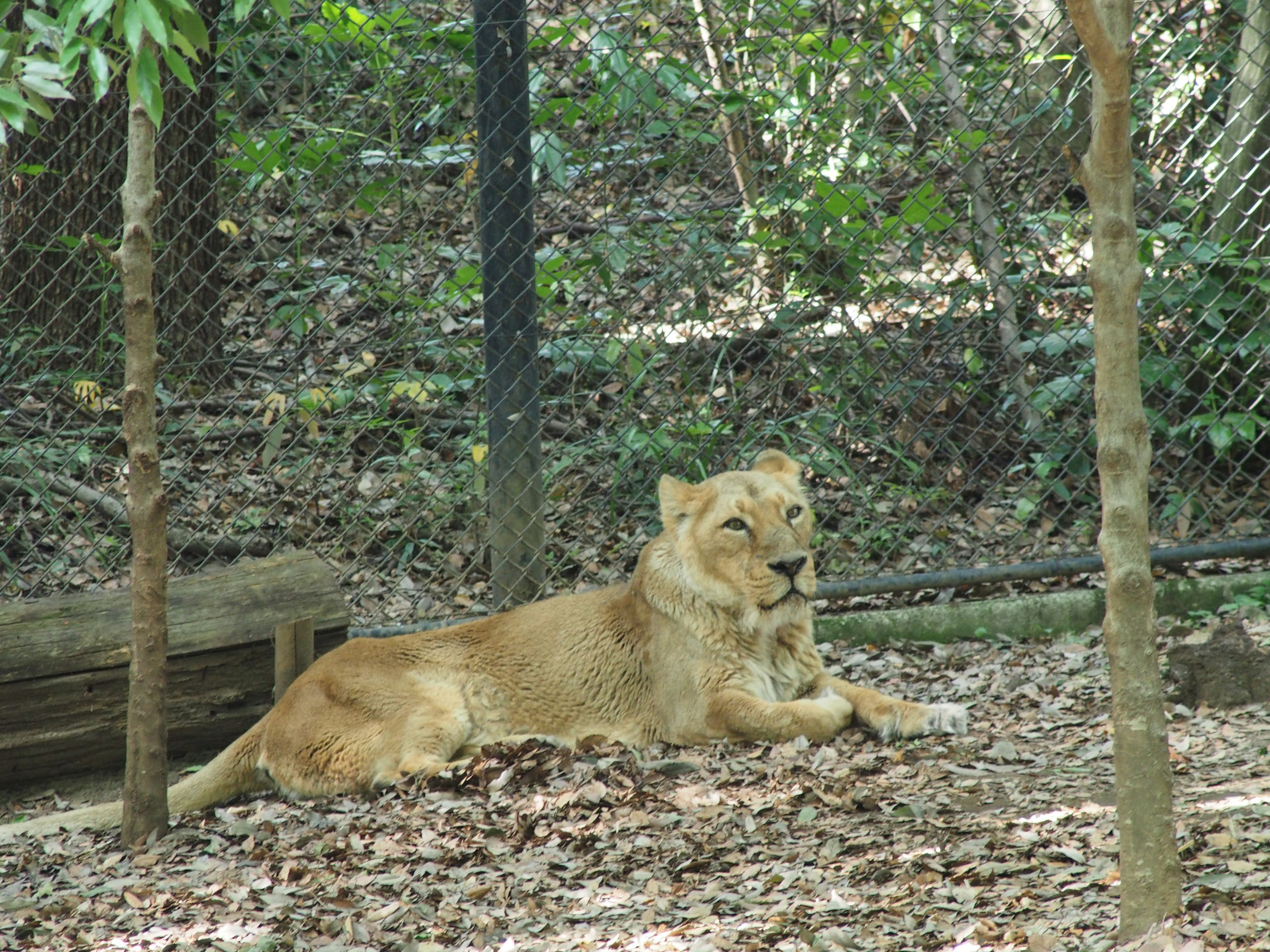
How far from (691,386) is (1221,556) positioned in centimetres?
312

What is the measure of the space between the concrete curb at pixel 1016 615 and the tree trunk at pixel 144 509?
3.22 meters

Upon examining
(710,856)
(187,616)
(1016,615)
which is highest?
(187,616)

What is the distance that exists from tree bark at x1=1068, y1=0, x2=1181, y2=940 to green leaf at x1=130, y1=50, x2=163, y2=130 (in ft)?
6.80

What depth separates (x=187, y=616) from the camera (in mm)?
5082

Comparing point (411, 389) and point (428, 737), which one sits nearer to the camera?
point (428, 737)

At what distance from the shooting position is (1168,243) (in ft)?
21.0

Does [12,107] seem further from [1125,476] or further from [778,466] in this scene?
[778,466]

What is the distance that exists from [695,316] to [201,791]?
3.44 m

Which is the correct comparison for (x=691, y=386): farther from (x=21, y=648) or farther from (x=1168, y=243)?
(x=21, y=648)

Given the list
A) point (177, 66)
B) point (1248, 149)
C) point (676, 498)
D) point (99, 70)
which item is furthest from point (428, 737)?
point (1248, 149)

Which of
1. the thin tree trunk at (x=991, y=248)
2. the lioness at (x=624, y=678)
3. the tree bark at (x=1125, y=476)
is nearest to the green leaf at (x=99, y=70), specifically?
the tree bark at (x=1125, y=476)

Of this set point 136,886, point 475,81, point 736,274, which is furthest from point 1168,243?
point 136,886

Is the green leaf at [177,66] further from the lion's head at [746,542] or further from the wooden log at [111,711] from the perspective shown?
the wooden log at [111,711]

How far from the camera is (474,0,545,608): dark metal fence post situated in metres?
5.55
